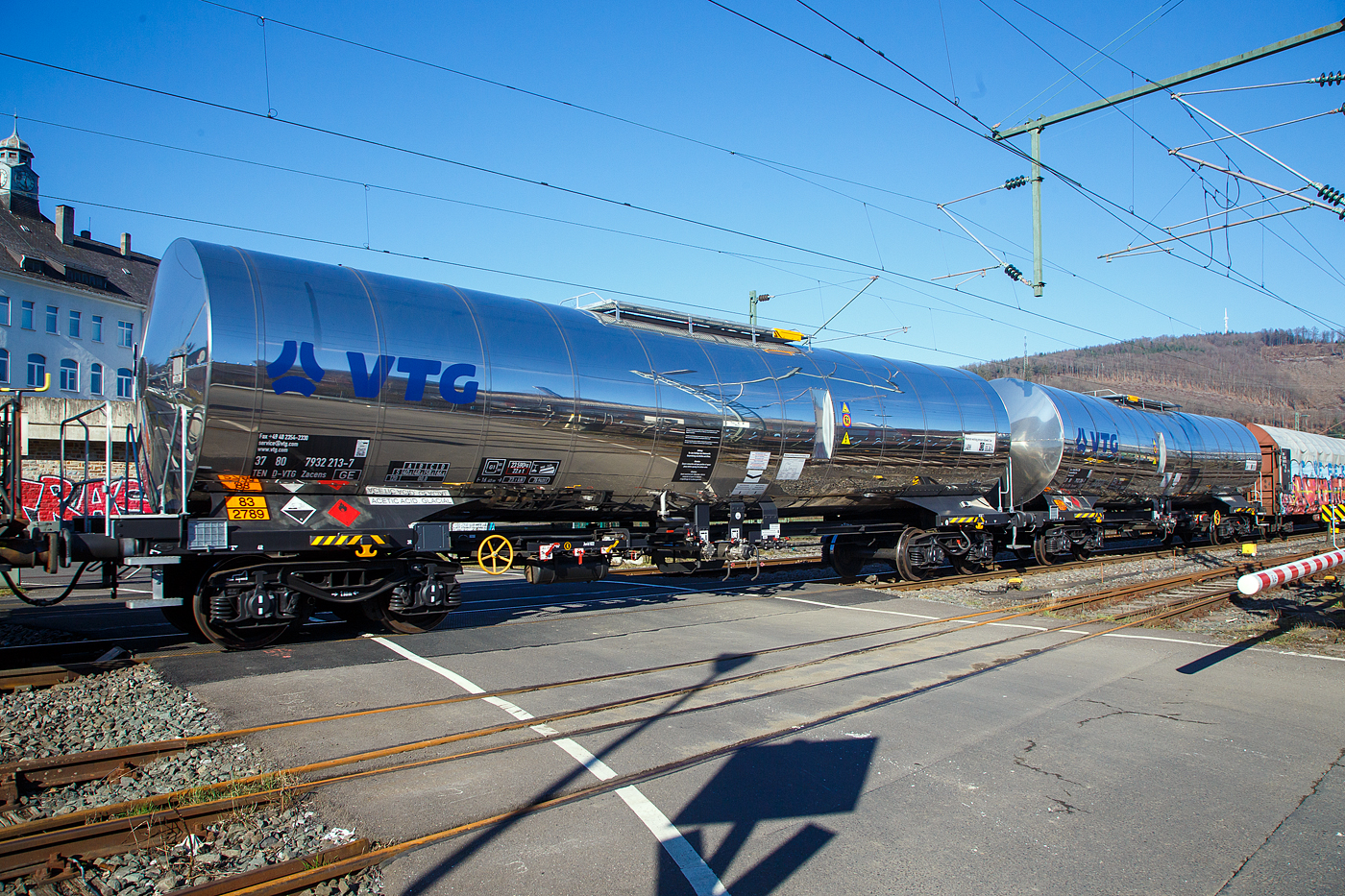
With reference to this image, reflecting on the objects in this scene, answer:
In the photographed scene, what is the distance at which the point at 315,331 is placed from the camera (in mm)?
8070

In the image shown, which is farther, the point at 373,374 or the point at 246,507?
the point at 373,374

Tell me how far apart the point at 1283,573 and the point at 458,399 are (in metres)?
9.77

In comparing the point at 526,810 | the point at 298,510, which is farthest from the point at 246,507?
the point at 526,810

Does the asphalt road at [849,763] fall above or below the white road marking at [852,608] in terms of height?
above

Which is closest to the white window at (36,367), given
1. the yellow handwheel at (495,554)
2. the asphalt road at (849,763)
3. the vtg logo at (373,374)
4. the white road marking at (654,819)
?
the asphalt road at (849,763)

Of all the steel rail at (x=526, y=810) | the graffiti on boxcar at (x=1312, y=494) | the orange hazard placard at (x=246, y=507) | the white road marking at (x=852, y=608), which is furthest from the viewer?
the graffiti on boxcar at (x=1312, y=494)

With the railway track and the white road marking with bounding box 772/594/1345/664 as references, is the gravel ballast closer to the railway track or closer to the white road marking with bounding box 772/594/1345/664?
the railway track

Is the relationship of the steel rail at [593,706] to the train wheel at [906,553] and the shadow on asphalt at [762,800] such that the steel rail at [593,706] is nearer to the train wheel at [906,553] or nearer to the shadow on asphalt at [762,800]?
the shadow on asphalt at [762,800]

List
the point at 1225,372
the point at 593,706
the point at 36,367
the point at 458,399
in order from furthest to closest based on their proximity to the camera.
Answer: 1. the point at 1225,372
2. the point at 36,367
3. the point at 458,399
4. the point at 593,706

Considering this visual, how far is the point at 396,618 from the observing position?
980cm

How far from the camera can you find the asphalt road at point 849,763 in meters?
4.23

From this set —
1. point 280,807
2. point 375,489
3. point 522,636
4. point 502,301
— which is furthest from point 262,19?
point 280,807

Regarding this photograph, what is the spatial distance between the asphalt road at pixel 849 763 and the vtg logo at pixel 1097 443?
7685mm

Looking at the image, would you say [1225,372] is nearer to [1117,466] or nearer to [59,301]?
→ [1117,466]
